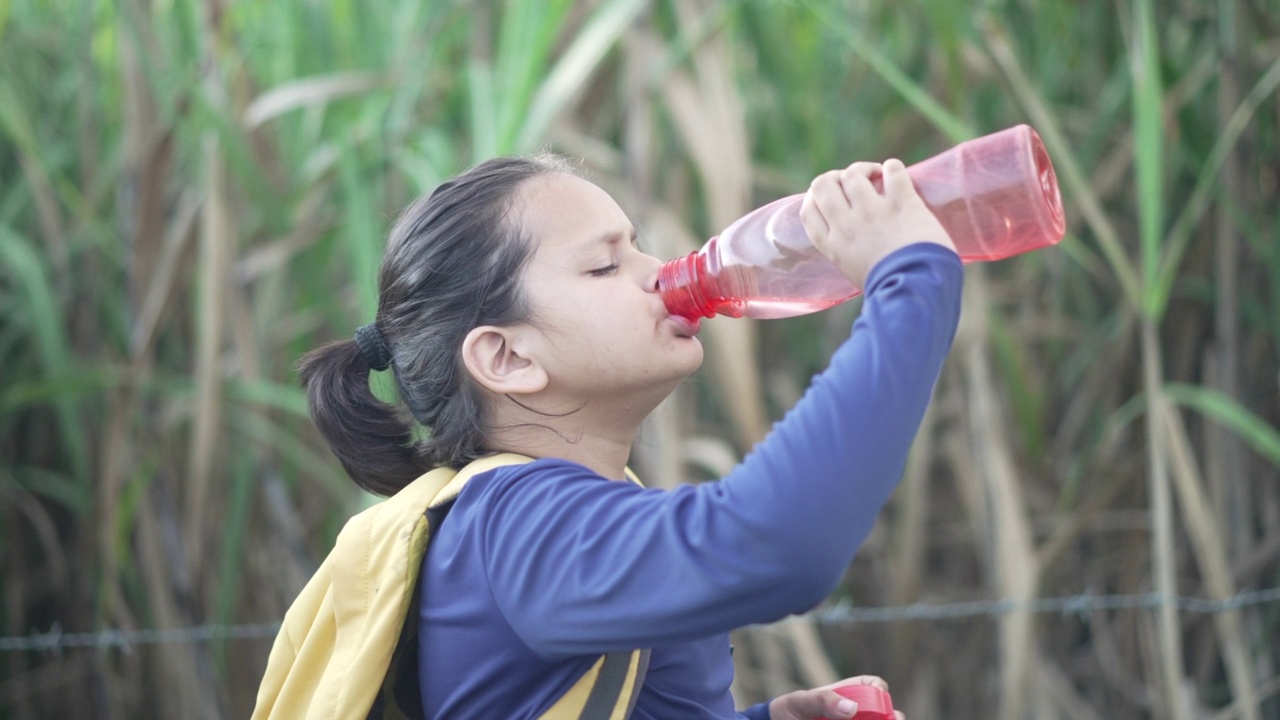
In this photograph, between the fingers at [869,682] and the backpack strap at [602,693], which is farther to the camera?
the fingers at [869,682]

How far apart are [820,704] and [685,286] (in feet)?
1.04

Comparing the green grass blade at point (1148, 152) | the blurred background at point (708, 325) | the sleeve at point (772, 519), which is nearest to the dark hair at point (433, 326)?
the sleeve at point (772, 519)

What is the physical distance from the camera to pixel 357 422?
1023 millimetres

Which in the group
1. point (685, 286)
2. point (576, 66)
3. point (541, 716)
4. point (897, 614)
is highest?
point (576, 66)

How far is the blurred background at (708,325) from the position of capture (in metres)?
1.81

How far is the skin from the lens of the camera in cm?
90

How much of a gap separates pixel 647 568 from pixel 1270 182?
5.39ft

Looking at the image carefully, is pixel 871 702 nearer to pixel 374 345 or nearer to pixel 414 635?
pixel 414 635

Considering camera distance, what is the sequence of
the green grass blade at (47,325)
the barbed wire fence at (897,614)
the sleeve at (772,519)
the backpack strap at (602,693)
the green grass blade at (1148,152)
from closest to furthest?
the sleeve at (772,519) → the backpack strap at (602,693) → the green grass blade at (1148,152) → the barbed wire fence at (897,614) → the green grass blade at (47,325)

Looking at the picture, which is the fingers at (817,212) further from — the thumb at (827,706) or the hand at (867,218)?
the thumb at (827,706)

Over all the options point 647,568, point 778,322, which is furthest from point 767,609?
point 778,322

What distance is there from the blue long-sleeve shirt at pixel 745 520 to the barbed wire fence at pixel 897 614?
41.2 inches

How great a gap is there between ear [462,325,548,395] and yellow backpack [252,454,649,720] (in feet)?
0.17

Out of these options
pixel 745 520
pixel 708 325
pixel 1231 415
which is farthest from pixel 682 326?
pixel 1231 415
